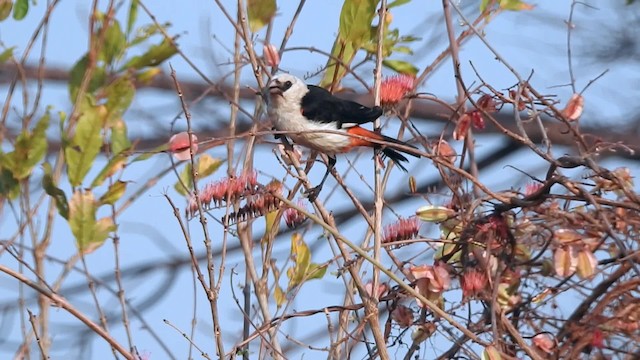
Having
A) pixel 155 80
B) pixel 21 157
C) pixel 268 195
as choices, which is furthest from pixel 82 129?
pixel 155 80

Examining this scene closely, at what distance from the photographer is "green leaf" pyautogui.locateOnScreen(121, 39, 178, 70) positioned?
260cm

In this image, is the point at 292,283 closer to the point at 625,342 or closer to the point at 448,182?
the point at 448,182

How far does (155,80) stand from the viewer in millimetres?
4680

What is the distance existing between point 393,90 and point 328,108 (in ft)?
2.44

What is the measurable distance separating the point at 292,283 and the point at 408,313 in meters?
0.36

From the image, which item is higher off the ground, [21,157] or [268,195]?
[21,157]

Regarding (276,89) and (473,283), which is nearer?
(473,283)

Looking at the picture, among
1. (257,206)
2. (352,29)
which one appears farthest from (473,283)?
(352,29)

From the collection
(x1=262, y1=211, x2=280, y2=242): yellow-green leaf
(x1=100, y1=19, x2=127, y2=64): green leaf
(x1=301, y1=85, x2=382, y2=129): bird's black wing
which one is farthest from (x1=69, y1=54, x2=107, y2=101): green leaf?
(x1=301, y1=85, x2=382, y2=129): bird's black wing

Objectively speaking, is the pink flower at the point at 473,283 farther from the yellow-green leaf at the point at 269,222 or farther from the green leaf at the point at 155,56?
the green leaf at the point at 155,56

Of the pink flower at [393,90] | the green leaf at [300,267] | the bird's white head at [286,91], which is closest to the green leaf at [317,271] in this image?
the green leaf at [300,267]

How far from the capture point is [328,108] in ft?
10.1

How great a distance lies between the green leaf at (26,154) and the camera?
2.45 m

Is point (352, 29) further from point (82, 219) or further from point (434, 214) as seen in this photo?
point (82, 219)
